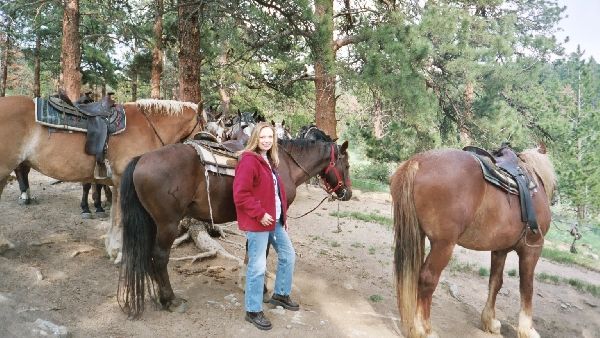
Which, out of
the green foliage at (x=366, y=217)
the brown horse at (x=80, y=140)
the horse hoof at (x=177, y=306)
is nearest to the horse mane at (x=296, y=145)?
the brown horse at (x=80, y=140)

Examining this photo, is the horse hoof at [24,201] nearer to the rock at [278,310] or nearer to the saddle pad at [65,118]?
the saddle pad at [65,118]

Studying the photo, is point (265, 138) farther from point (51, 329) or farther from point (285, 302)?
point (51, 329)

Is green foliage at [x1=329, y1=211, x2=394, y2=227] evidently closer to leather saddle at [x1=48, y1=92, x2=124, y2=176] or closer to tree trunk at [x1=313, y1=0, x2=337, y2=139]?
tree trunk at [x1=313, y1=0, x2=337, y2=139]

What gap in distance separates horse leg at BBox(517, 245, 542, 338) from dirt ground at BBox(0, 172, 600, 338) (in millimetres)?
351

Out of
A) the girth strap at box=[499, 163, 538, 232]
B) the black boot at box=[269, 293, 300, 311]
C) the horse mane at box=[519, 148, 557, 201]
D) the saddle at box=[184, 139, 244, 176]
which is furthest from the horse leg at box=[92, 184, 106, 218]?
the horse mane at box=[519, 148, 557, 201]

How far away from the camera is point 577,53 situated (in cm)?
2681

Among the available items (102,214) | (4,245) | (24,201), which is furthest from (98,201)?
(4,245)

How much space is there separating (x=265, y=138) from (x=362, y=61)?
5.95 metres

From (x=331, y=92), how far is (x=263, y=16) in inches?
197

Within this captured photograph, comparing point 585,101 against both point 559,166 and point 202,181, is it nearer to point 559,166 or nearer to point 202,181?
point 559,166

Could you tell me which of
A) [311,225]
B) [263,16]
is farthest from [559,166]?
[263,16]

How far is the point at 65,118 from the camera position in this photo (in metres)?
4.53

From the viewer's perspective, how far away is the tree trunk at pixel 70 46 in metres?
7.45

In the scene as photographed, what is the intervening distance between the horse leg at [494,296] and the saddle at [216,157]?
298cm
